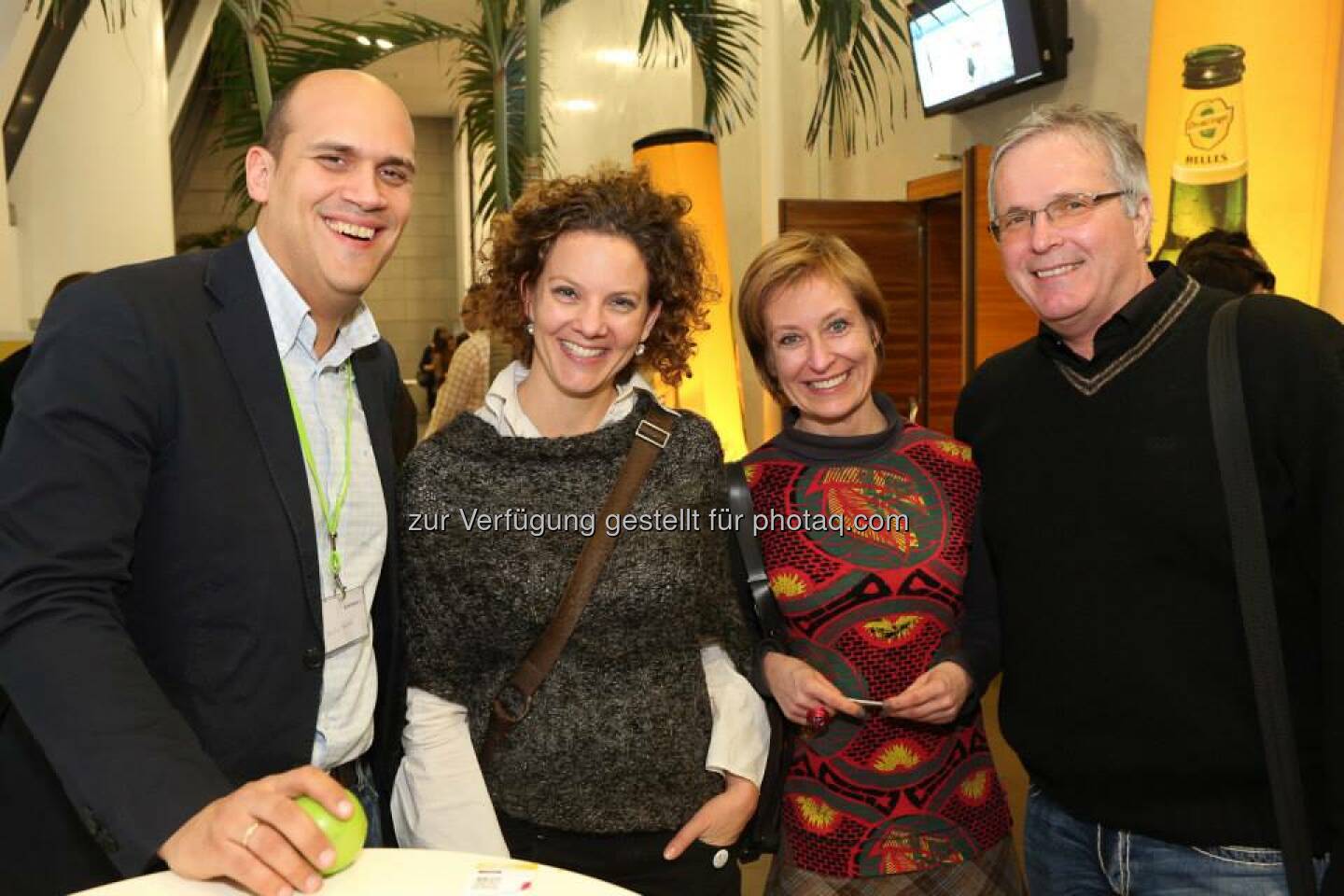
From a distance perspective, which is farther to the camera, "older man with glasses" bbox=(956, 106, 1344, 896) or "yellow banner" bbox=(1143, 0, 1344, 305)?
"yellow banner" bbox=(1143, 0, 1344, 305)

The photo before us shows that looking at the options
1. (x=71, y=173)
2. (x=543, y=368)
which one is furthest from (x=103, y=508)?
(x=71, y=173)

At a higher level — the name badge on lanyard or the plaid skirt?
the name badge on lanyard

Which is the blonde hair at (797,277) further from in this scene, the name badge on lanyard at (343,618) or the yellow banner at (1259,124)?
the yellow banner at (1259,124)

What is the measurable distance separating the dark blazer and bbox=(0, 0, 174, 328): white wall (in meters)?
6.65

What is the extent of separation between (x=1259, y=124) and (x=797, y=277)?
2.17 metres

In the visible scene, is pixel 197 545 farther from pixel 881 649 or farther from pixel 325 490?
pixel 881 649

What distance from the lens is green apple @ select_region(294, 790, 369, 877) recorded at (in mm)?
1024

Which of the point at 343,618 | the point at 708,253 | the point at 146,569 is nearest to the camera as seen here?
the point at 146,569

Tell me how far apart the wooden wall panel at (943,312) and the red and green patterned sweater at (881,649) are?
555 cm

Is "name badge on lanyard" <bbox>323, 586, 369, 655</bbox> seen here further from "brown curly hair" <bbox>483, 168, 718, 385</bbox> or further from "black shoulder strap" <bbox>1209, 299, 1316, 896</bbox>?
"black shoulder strap" <bbox>1209, 299, 1316, 896</bbox>

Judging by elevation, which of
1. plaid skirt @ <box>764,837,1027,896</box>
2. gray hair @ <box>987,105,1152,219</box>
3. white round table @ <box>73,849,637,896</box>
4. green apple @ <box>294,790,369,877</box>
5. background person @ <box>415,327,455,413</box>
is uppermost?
gray hair @ <box>987,105,1152,219</box>

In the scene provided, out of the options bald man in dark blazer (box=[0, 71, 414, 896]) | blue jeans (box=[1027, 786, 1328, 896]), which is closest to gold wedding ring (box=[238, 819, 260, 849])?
bald man in dark blazer (box=[0, 71, 414, 896])

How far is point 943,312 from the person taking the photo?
7.45 metres

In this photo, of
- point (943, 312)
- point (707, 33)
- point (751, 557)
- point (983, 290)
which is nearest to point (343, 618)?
point (751, 557)
